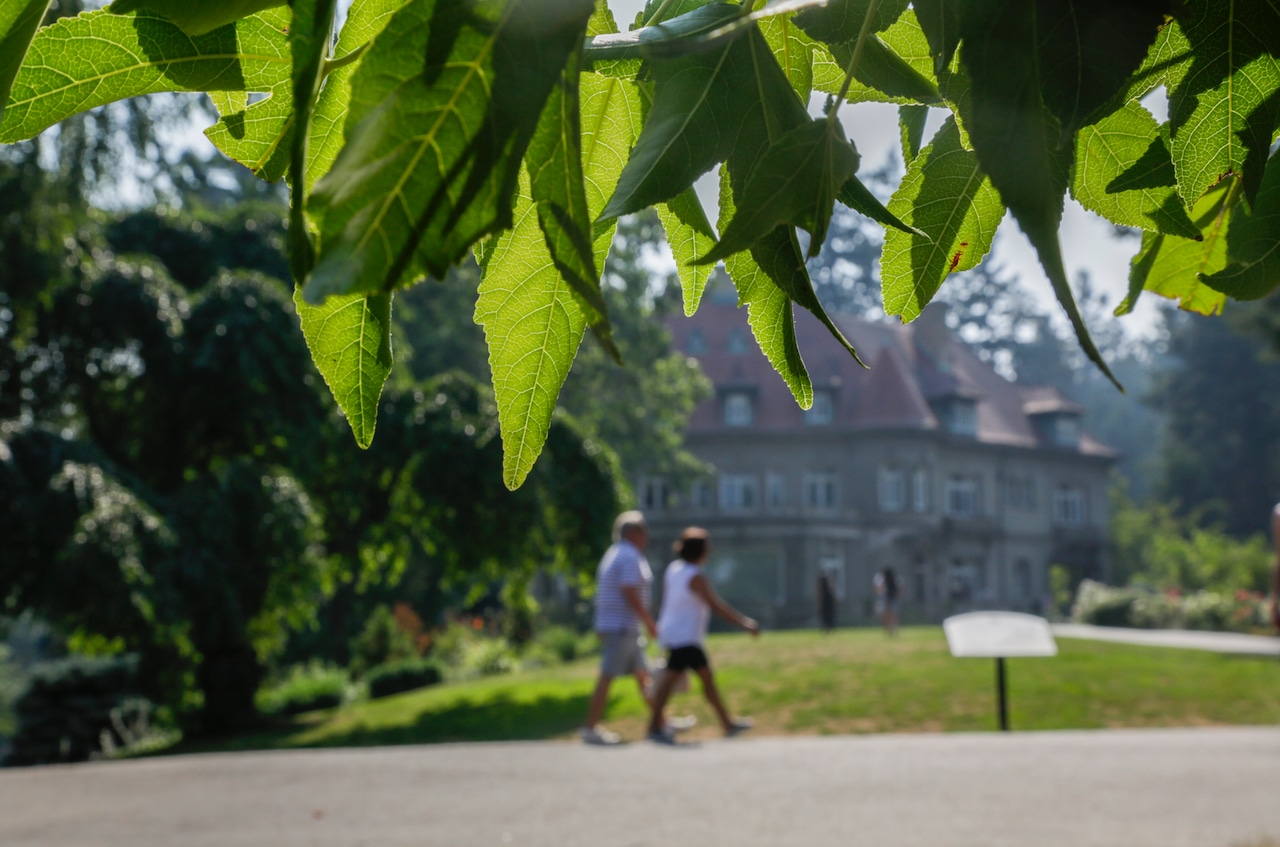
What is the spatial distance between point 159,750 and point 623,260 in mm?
15344

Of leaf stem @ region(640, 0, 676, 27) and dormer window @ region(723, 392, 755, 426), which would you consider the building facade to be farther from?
leaf stem @ region(640, 0, 676, 27)

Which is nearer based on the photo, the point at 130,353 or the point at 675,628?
the point at 675,628

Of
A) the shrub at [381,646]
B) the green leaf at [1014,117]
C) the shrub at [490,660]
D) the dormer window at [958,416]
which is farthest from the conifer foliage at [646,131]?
the dormer window at [958,416]

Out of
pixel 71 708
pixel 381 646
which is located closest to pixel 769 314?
pixel 71 708

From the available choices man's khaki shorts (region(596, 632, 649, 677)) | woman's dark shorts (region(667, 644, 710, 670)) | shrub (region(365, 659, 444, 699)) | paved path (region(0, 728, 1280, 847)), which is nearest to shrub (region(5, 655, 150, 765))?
shrub (region(365, 659, 444, 699))

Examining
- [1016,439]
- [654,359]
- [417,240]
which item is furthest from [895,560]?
[417,240]

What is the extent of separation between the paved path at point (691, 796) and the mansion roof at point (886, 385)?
3031cm

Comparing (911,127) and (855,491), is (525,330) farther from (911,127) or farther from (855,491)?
(855,491)

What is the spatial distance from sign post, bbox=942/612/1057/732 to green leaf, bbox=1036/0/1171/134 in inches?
404

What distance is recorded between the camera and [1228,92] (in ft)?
1.98

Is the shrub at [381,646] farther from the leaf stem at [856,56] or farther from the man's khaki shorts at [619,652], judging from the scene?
the leaf stem at [856,56]

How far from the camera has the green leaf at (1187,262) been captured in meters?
0.80

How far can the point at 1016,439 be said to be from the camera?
4466 cm

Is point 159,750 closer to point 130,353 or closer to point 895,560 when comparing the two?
point 130,353
